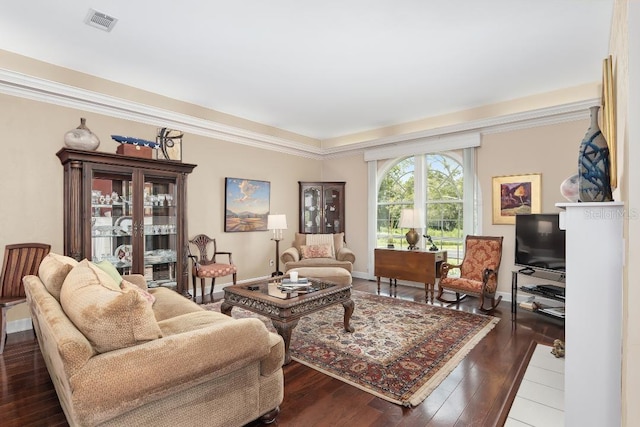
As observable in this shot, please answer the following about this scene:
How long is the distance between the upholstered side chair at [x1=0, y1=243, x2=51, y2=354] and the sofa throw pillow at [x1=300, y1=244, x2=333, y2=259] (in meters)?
3.40

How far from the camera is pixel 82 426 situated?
51.9 inches

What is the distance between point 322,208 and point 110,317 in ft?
17.2

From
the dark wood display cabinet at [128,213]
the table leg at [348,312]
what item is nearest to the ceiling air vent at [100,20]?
the dark wood display cabinet at [128,213]

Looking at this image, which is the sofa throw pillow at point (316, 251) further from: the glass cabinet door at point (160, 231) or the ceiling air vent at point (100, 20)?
the ceiling air vent at point (100, 20)

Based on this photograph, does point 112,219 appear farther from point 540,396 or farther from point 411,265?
point 540,396

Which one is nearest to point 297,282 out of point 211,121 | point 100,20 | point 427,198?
point 100,20

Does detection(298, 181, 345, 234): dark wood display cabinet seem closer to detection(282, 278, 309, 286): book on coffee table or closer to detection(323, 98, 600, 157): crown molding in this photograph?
detection(323, 98, 600, 157): crown molding

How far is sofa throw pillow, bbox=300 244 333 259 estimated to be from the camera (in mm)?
5562

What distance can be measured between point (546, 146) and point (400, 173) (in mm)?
2239

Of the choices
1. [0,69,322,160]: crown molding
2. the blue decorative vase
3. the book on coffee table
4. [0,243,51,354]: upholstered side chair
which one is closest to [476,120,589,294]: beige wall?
the blue decorative vase

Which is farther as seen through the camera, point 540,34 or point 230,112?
point 230,112

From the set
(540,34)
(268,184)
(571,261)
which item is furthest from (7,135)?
(540,34)

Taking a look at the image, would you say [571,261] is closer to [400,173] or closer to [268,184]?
[400,173]

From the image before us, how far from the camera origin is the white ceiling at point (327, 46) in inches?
103
